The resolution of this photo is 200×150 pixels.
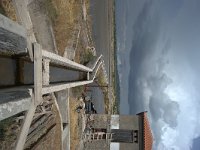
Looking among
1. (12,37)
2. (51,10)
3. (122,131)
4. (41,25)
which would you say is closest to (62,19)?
(51,10)

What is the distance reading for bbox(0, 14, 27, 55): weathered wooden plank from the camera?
22.6 ft

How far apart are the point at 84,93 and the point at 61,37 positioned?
659 centimetres

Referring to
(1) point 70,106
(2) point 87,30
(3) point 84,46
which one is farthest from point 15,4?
(2) point 87,30

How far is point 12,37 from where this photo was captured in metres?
7.42

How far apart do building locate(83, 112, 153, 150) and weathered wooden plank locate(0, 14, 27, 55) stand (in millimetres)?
17125

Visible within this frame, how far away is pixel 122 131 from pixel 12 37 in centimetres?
1949

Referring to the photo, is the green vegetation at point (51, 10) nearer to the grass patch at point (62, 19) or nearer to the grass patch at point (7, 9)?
the grass patch at point (62, 19)

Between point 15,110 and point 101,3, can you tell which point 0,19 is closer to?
point 15,110

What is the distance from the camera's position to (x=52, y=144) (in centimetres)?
1398

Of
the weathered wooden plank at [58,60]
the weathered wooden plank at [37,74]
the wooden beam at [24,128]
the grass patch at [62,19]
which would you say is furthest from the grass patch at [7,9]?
the grass patch at [62,19]

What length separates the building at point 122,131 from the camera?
25.2 m

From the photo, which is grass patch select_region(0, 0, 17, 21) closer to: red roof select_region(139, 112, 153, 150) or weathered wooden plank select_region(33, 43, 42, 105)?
weathered wooden plank select_region(33, 43, 42, 105)

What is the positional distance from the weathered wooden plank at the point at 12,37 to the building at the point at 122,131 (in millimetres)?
17125

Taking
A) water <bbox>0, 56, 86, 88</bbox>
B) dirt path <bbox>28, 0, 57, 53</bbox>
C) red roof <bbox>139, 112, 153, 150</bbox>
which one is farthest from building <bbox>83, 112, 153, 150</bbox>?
water <bbox>0, 56, 86, 88</bbox>
